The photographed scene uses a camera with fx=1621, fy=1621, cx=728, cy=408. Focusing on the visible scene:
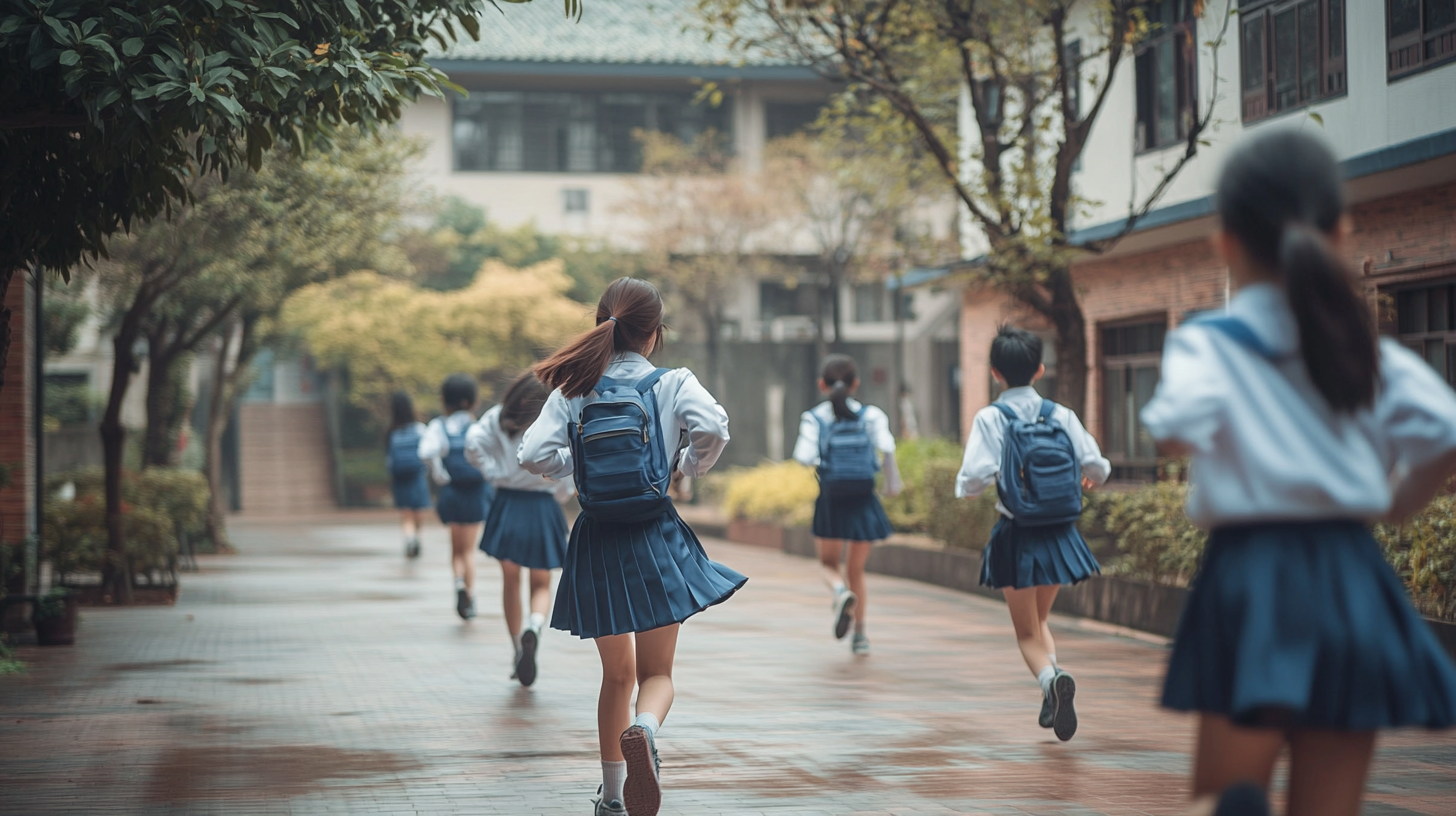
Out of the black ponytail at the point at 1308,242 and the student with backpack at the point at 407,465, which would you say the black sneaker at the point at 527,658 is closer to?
the black ponytail at the point at 1308,242

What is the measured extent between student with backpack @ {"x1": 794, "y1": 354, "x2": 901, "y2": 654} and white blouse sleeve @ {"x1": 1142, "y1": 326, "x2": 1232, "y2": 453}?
26.5ft

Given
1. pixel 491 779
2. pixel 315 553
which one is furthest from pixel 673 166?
pixel 491 779

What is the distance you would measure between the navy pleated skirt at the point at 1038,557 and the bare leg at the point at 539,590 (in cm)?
305

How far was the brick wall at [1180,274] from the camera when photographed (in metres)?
14.8

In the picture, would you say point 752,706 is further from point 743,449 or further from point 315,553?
point 743,449

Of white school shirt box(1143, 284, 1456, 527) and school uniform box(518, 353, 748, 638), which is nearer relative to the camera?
white school shirt box(1143, 284, 1456, 527)

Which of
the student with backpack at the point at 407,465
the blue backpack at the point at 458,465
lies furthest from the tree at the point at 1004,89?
the student with backpack at the point at 407,465

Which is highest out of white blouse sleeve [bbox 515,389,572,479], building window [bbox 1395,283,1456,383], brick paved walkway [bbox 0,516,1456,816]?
building window [bbox 1395,283,1456,383]

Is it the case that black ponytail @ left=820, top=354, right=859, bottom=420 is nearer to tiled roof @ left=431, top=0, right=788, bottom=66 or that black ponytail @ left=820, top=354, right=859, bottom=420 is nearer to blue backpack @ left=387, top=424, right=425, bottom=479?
blue backpack @ left=387, top=424, right=425, bottom=479

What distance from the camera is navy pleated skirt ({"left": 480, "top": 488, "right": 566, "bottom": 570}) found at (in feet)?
31.8

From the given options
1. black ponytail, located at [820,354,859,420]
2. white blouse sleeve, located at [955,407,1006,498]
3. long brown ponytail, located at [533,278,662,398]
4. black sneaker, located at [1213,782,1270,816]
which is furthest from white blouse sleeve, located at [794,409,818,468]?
black sneaker, located at [1213,782,1270,816]

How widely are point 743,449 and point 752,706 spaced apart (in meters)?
26.3

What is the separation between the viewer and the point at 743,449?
115ft

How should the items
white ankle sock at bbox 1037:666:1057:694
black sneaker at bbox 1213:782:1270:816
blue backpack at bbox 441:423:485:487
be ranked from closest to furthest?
1. black sneaker at bbox 1213:782:1270:816
2. white ankle sock at bbox 1037:666:1057:694
3. blue backpack at bbox 441:423:485:487
